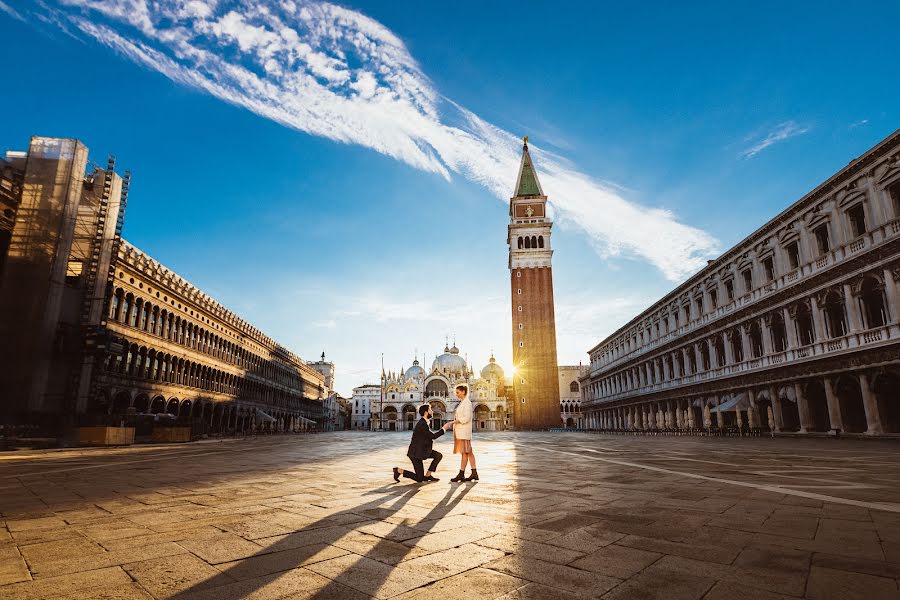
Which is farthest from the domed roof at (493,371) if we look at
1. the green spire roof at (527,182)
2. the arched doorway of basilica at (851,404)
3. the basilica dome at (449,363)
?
the arched doorway of basilica at (851,404)

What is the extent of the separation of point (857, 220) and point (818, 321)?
477 cm

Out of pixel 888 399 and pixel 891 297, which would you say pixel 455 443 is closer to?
pixel 891 297

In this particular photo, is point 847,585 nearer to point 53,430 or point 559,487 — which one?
point 559,487

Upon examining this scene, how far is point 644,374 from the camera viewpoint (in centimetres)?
4631

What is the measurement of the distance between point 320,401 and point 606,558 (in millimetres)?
A: 86965

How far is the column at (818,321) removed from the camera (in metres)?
22.8

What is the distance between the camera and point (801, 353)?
79.3ft

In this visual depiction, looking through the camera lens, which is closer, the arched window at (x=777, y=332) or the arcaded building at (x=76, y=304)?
the arcaded building at (x=76, y=304)

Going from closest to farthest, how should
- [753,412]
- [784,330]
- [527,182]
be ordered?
[784,330] → [753,412] → [527,182]

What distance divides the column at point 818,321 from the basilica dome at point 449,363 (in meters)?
74.2

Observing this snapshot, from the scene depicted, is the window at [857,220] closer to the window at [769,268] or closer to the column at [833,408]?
the window at [769,268]

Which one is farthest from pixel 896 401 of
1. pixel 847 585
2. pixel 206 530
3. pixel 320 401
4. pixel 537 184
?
pixel 320 401

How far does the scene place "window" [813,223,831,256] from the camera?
23514mm

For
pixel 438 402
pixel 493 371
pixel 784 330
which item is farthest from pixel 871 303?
pixel 493 371
